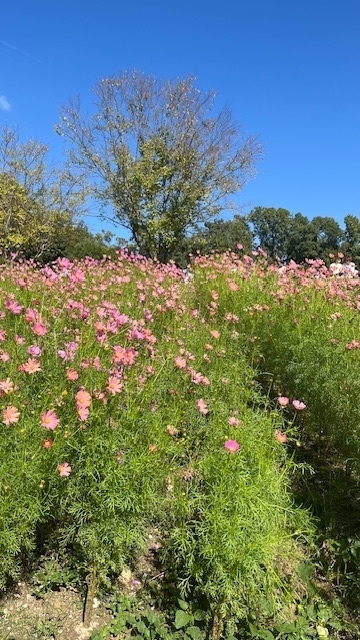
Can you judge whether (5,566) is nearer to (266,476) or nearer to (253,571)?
(253,571)

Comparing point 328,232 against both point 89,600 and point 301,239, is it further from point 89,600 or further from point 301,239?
point 89,600

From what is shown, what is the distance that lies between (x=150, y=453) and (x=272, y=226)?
40879 millimetres

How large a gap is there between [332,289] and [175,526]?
2.27 meters

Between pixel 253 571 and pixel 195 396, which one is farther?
pixel 195 396

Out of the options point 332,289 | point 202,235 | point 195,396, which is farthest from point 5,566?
point 202,235

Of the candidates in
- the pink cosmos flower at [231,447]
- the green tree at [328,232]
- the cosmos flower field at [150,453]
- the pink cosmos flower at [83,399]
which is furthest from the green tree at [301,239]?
the pink cosmos flower at [83,399]

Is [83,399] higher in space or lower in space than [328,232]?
lower

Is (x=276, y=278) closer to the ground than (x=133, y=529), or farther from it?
farther from it

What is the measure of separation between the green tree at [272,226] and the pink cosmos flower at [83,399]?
37953 mm

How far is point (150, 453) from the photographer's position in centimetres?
188

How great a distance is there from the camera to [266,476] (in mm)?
2055

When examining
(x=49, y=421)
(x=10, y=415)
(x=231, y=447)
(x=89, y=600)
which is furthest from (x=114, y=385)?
(x=89, y=600)

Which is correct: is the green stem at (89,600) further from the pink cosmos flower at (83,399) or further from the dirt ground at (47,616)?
the pink cosmos flower at (83,399)

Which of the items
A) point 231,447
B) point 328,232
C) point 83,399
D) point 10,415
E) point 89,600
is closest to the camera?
point 10,415
